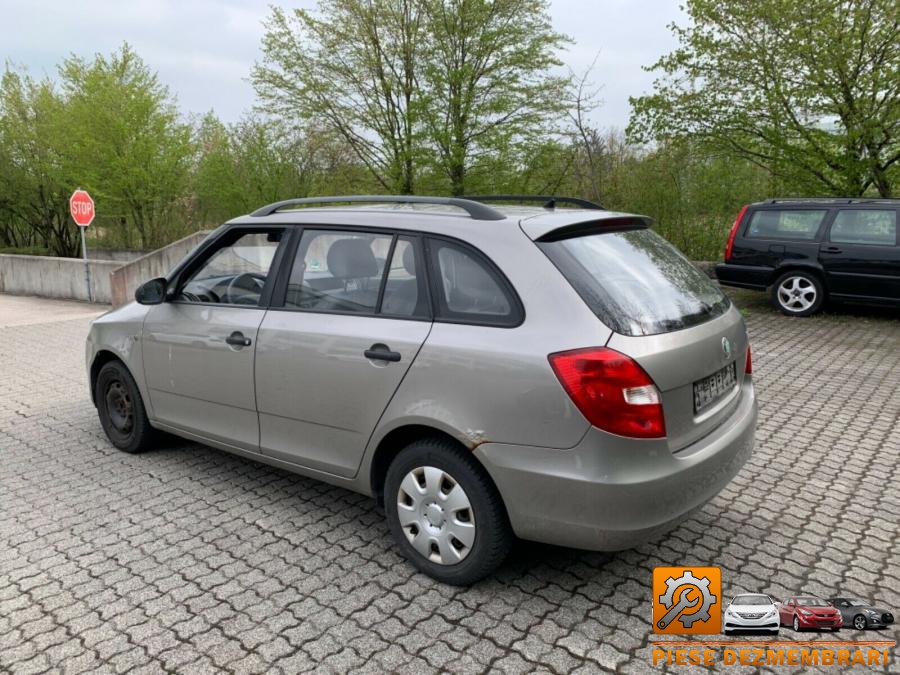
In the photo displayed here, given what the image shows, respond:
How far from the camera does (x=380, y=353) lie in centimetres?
315

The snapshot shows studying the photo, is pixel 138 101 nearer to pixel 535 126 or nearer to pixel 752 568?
pixel 535 126

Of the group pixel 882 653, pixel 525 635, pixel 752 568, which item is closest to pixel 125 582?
pixel 525 635

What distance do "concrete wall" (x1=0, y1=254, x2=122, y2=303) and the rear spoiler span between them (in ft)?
44.6

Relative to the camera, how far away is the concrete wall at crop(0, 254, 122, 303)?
48.4ft

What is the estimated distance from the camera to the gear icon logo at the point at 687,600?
2.83 metres

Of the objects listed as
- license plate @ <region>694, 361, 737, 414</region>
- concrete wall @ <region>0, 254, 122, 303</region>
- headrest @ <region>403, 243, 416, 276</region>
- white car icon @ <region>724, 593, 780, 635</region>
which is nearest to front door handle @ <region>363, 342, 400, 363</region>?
headrest @ <region>403, 243, 416, 276</region>

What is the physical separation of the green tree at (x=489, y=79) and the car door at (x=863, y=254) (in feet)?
31.9

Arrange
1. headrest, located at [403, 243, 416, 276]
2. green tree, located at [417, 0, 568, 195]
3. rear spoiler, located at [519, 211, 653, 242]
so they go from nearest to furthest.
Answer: rear spoiler, located at [519, 211, 653, 242]
headrest, located at [403, 243, 416, 276]
green tree, located at [417, 0, 568, 195]

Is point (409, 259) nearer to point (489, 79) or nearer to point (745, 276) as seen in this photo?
point (745, 276)

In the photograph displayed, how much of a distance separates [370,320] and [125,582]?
1.66 metres

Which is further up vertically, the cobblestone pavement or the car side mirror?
the car side mirror

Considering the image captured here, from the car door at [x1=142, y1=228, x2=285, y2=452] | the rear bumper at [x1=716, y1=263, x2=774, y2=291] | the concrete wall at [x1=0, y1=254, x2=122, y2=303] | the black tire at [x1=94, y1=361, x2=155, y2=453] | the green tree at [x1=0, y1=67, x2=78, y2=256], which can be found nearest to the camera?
the car door at [x1=142, y1=228, x2=285, y2=452]

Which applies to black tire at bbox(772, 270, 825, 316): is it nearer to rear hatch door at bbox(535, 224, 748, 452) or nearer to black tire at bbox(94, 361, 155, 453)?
rear hatch door at bbox(535, 224, 748, 452)

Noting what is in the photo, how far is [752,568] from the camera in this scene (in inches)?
129
